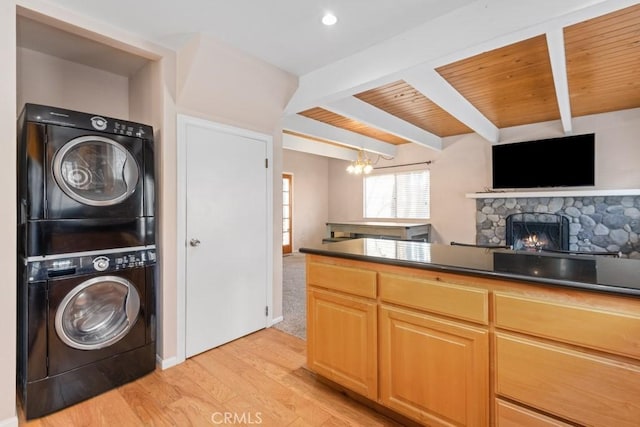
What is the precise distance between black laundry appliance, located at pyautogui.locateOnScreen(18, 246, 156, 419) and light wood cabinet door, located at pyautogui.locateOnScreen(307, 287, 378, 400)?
122 centimetres

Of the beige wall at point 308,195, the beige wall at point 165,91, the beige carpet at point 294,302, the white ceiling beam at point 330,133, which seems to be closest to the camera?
the beige wall at point 165,91

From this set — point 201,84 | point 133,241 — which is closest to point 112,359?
point 133,241

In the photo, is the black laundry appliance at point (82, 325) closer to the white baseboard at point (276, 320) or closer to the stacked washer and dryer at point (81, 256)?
the stacked washer and dryer at point (81, 256)

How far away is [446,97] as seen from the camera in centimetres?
329

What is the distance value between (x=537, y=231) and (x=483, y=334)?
4.38m

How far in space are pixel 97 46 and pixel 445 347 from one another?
3.04 m

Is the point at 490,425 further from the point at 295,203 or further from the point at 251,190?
the point at 295,203

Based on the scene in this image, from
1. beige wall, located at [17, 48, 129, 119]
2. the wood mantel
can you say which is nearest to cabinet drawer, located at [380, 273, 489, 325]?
beige wall, located at [17, 48, 129, 119]

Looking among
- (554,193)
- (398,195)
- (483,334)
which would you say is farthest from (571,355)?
(398,195)

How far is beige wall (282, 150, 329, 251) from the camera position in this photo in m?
7.54

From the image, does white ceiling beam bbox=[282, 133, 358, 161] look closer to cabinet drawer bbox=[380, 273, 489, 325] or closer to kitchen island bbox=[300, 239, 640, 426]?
kitchen island bbox=[300, 239, 640, 426]

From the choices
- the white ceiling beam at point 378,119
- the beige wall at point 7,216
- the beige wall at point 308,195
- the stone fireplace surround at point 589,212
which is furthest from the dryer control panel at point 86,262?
the beige wall at point 308,195

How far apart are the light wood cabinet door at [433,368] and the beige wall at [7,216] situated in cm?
207

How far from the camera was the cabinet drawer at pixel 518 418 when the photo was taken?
1.26m
